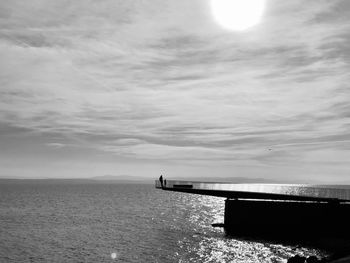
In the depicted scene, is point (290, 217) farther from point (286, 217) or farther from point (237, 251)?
point (237, 251)

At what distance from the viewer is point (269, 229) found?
4800 cm

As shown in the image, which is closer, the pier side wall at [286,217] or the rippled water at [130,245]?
the rippled water at [130,245]

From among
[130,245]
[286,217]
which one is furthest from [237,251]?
[130,245]

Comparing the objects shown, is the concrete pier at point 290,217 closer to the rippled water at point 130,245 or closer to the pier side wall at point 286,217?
the pier side wall at point 286,217

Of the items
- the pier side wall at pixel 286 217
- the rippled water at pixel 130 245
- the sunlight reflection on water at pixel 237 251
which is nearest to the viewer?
the sunlight reflection on water at pixel 237 251

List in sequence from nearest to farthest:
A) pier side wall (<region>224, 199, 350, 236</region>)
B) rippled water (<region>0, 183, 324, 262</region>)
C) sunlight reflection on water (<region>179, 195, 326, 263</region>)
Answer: sunlight reflection on water (<region>179, 195, 326, 263</region>) < rippled water (<region>0, 183, 324, 262</region>) < pier side wall (<region>224, 199, 350, 236</region>)

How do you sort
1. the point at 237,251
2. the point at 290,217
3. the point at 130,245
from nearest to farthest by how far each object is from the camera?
1. the point at 237,251
2. the point at 130,245
3. the point at 290,217

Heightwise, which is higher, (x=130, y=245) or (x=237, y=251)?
(x=237, y=251)

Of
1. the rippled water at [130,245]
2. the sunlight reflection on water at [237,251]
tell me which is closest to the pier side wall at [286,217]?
the rippled water at [130,245]

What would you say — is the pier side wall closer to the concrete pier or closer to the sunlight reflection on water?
the concrete pier

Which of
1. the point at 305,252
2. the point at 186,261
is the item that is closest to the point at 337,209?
the point at 305,252

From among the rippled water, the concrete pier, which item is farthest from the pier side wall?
the rippled water

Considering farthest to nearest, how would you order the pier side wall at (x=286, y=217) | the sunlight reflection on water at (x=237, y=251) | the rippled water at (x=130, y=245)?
1. the pier side wall at (x=286, y=217)
2. the rippled water at (x=130, y=245)
3. the sunlight reflection on water at (x=237, y=251)

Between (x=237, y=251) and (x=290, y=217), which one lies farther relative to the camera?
(x=290, y=217)
